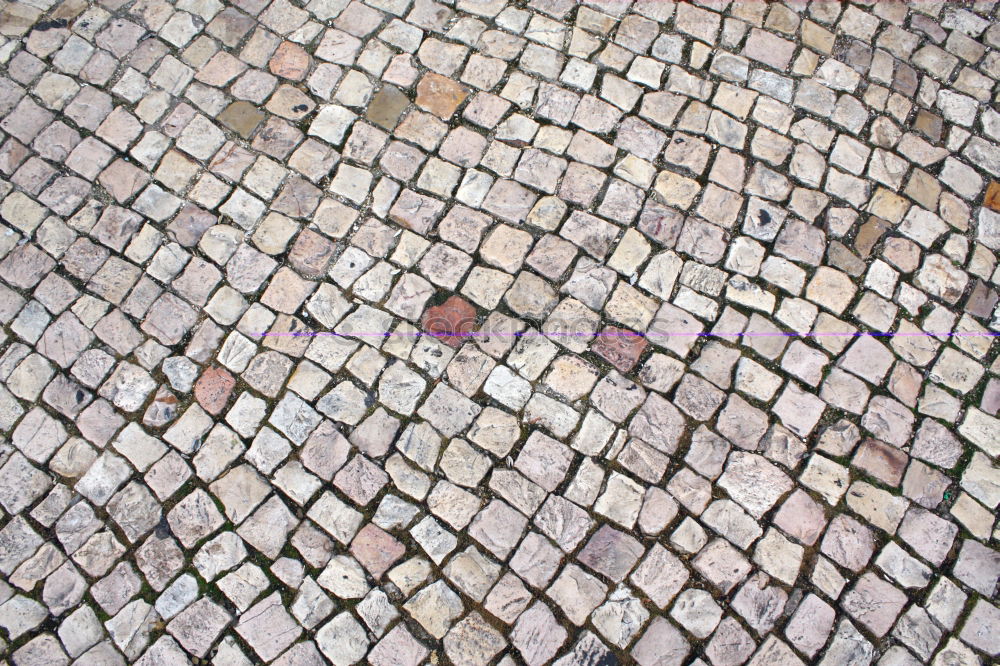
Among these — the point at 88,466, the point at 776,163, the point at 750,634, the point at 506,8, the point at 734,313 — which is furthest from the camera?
the point at 506,8

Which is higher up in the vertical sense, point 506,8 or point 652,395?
point 506,8

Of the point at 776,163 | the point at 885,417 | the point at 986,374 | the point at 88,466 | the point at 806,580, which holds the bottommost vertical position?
the point at 88,466

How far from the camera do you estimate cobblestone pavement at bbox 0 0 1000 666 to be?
2961 millimetres

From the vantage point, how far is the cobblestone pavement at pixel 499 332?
2961mm

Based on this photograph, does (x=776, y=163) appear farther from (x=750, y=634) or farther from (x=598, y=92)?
(x=750, y=634)

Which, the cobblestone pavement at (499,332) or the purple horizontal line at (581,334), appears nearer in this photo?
the cobblestone pavement at (499,332)

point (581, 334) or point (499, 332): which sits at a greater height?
point (581, 334)

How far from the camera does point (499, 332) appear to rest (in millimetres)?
3342

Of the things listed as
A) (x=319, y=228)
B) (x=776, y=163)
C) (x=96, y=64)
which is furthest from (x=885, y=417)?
(x=96, y=64)

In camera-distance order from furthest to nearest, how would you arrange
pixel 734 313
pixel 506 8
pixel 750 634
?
pixel 506 8, pixel 734 313, pixel 750 634

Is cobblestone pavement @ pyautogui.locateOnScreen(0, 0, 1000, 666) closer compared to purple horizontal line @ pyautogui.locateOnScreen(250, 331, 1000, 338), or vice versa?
cobblestone pavement @ pyautogui.locateOnScreen(0, 0, 1000, 666)

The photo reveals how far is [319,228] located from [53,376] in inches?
56.1

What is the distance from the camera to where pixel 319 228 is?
3.53 m

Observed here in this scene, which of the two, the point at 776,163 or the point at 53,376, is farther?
the point at 776,163
